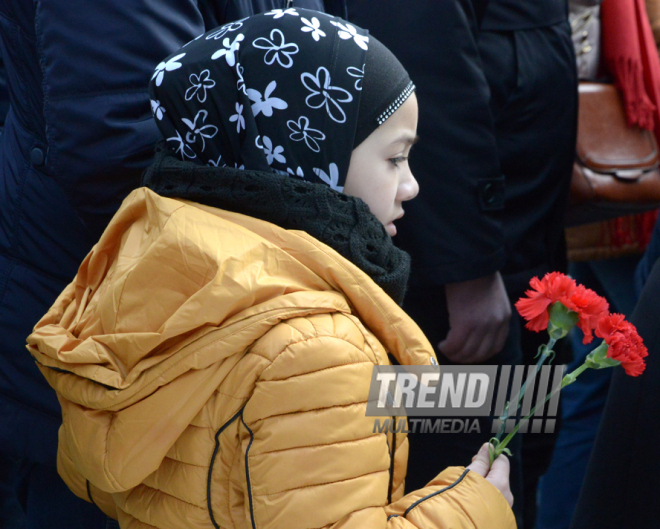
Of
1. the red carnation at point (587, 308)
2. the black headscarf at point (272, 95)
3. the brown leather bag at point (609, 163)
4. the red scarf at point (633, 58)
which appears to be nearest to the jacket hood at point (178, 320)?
the black headscarf at point (272, 95)

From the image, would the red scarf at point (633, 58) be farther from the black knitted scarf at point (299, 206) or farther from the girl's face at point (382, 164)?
the black knitted scarf at point (299, 206)

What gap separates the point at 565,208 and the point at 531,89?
0.43m

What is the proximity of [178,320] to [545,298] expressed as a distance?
56 cm

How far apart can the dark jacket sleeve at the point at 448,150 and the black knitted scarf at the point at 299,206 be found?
675 mm

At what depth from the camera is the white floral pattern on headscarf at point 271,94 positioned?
1302 millimetres

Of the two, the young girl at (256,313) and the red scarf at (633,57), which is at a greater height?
the young girl at (256,313)

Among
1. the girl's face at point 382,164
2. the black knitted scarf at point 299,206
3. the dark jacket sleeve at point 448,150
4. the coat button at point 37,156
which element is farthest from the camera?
the dark jacket sleeve at point 448,150

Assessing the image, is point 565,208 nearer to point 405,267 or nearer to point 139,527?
point 405,267

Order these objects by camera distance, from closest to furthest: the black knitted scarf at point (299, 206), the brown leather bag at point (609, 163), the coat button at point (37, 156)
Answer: the black knitted scarf at point (299, 206), the coat button at point (37, 156), the brown leather bag at point (609, 163)

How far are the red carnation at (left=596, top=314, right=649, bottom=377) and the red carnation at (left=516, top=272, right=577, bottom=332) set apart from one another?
59 millimetres

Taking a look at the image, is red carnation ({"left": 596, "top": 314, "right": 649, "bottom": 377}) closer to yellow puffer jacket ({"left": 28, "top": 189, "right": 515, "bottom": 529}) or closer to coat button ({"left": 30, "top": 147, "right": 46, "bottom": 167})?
yellow puffer jacket ({"left": 28, "top": 189, "right": 515, "bottom": 529})

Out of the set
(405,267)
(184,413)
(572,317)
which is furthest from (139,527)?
(572,317)

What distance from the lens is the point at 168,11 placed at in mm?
1454

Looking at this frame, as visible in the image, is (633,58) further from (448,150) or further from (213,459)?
(213,459)
